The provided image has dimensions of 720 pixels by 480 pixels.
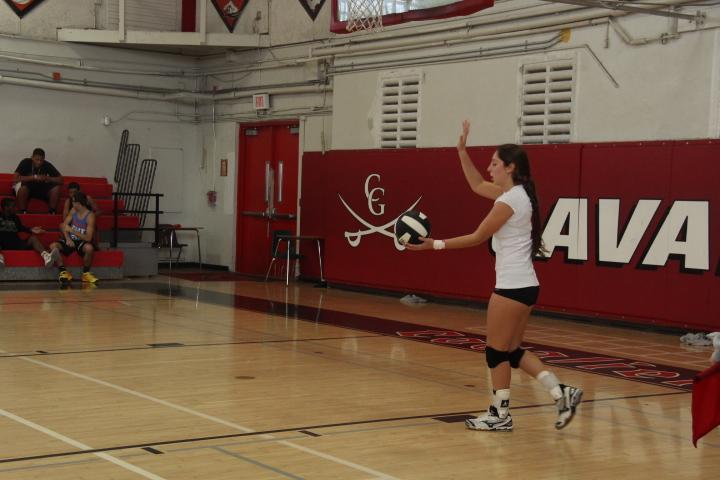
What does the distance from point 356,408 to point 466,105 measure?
806 cm

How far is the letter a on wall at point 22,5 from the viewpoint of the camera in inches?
713

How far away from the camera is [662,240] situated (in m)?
11.7

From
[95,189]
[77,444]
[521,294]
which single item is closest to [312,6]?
[95,189]

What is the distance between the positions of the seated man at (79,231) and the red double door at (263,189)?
385 cm

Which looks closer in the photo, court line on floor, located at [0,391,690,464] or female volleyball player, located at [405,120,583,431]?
court line on floor, located at [0,391,690,464]

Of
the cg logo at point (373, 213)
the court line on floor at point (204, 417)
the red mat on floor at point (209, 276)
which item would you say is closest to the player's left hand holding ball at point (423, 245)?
the court line on floor at point (204, 417)

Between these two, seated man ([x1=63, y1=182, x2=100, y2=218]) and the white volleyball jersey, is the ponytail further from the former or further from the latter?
seated man ([x1=63, y1=182, x2=100, y2=218])

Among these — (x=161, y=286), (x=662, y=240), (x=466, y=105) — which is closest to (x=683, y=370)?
(x=662, y=240)

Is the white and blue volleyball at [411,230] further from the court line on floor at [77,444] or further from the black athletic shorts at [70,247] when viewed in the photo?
the black athletic shorts at [70,247]

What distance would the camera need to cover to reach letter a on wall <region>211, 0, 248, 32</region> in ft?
62.9

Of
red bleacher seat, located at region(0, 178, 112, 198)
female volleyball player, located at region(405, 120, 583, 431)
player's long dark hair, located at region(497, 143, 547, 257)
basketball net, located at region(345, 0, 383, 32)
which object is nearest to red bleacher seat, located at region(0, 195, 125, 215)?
red bleacher seat, located at region(0, 178, 112, 198)

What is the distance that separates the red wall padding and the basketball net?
7.50 feet

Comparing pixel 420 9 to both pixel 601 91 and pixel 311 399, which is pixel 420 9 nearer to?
pixel 601 91

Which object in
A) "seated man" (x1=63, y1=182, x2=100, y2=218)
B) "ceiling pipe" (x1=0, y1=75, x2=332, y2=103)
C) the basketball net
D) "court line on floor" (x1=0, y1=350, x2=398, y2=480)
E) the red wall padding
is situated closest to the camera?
"court line on floor" (x1=0, y1=350, x2=398, y2=480)
